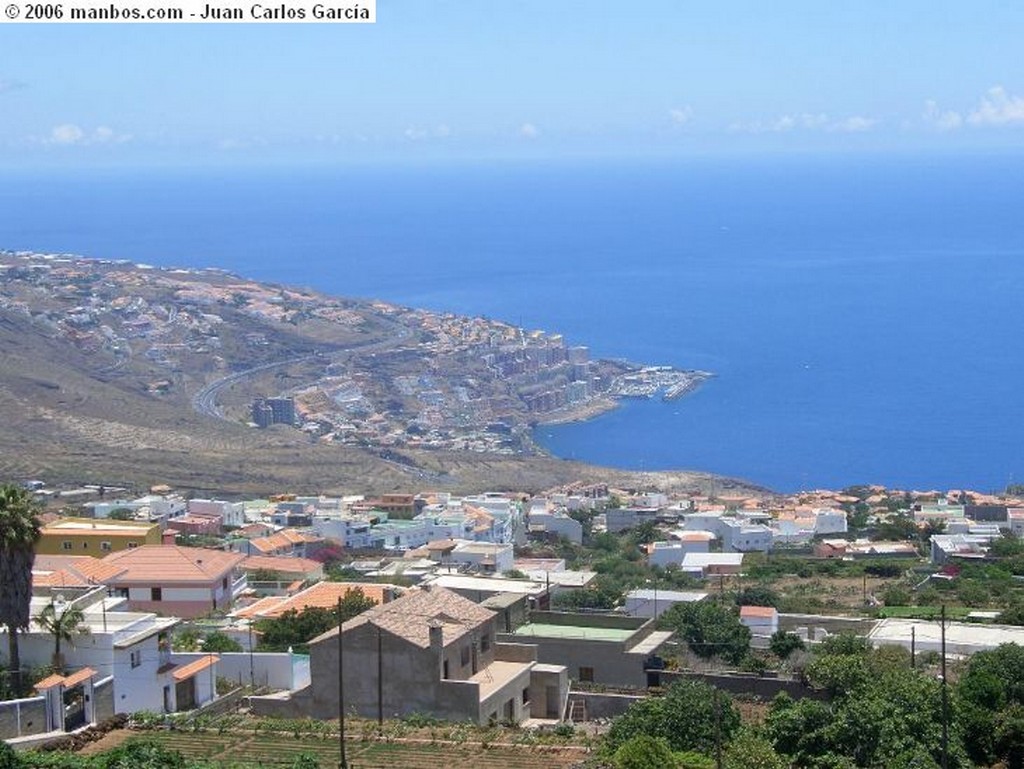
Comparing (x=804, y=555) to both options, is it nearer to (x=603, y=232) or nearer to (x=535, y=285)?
(x=535, y=285)

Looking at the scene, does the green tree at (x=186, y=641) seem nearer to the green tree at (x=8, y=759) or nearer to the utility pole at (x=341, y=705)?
the utility pole at (x=341, y=705)

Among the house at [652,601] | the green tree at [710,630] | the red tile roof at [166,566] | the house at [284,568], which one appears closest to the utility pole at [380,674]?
the green tree at [710,630]

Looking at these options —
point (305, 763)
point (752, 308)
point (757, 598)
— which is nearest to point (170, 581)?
point (757, 598)

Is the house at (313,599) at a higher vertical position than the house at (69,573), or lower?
lower

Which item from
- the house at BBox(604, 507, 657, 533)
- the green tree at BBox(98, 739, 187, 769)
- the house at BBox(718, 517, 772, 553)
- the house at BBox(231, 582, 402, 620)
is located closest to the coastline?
the house at BBox(604, 507, 657, 533)

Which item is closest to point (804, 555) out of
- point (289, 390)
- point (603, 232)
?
point (289, 390)

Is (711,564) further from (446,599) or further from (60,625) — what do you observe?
(60,625)
